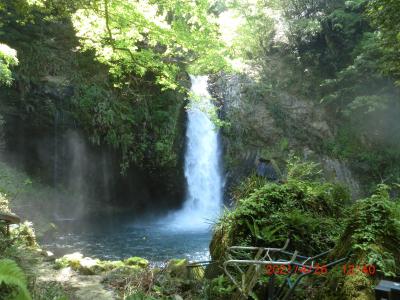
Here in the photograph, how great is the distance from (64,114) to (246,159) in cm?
862

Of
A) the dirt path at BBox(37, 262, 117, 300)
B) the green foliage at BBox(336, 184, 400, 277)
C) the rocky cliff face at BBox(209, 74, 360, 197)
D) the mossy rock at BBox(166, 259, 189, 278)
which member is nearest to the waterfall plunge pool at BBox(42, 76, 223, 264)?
the rocky cliff face at BBox(209, 74, 360, 197)

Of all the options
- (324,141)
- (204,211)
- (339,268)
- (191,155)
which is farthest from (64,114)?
(339,268)

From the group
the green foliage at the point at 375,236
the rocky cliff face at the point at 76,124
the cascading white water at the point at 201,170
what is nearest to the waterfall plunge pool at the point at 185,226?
the cascading white water at the point at 201,170

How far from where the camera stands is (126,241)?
12.7 meters

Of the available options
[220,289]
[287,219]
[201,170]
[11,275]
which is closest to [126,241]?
[201,170]

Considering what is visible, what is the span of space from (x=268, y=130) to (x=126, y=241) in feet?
31.0

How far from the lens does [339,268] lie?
11.4 ft

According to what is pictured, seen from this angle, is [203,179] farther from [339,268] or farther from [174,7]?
[339,268]

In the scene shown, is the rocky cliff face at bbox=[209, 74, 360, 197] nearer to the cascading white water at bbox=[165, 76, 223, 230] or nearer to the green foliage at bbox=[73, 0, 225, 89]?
the cascading white water at bbox=[165, 76, 223, 230]

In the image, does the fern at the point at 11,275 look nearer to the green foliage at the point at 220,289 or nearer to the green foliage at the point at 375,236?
the green foliage at the point at 220,289

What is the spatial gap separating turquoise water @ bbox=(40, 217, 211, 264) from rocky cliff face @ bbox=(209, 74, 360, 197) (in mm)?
4953

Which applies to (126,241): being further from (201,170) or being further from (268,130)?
(268,130)

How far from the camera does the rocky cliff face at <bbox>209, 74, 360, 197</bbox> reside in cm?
1797

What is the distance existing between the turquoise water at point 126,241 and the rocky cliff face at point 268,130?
4.95 m
